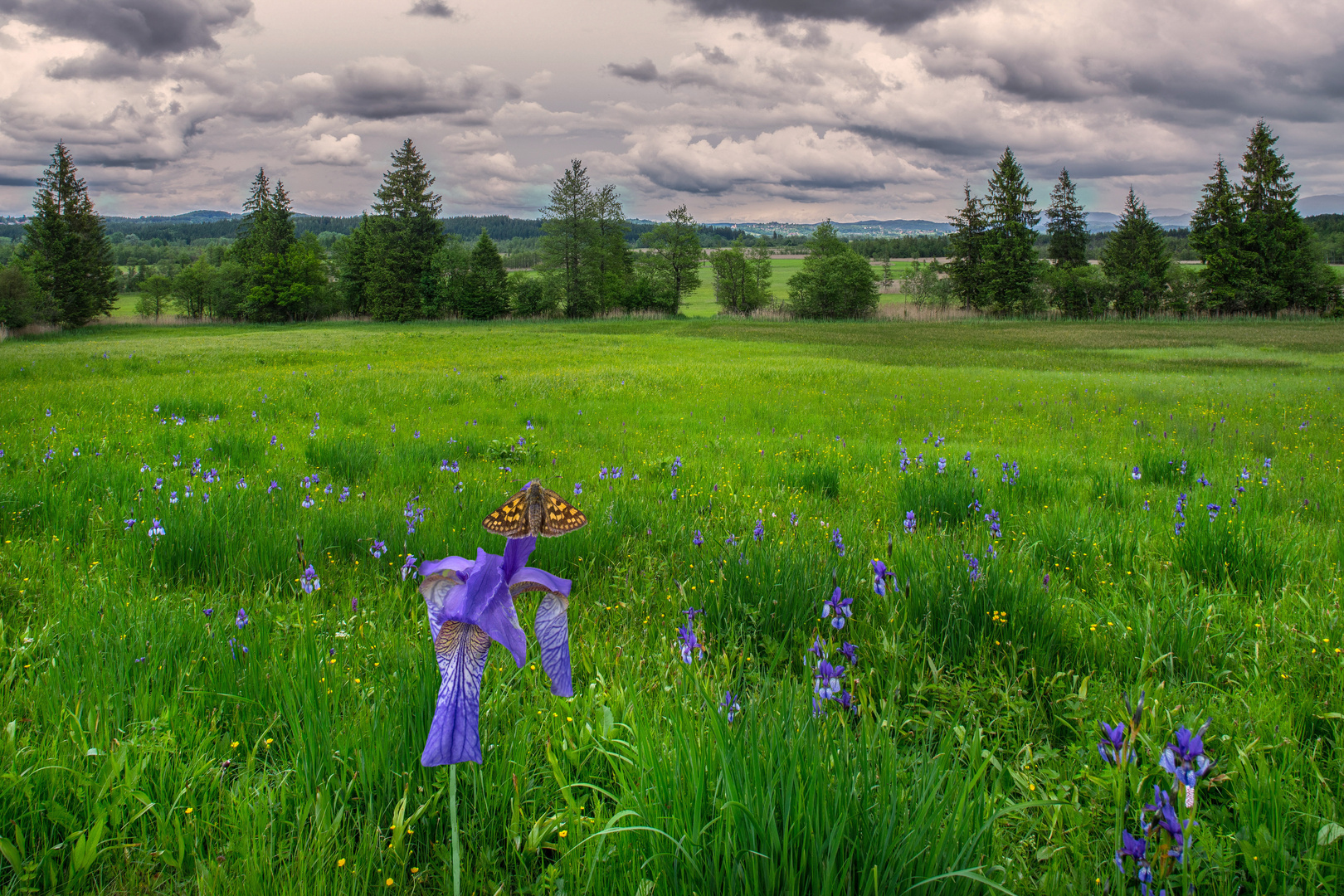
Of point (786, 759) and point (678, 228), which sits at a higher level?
point (678, 228)

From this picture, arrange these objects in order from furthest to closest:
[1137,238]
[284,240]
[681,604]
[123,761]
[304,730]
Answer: [284,240]
[1137,238]
[681,604]
[304,730]
[123,761]

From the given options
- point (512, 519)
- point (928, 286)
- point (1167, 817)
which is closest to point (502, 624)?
point (512, 519)

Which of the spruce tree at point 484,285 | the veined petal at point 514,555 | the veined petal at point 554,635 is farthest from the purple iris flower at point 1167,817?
the spruce tree at point 484,285

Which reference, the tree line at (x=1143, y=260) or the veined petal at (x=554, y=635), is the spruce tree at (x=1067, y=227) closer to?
the tree line at (x=1143, y=260)

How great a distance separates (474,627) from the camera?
3.26ft

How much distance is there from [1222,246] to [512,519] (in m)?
82.6

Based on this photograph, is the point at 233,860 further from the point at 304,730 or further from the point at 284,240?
the point at 284,240

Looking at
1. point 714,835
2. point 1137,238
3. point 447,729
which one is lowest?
point 714,835

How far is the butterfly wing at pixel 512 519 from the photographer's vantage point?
91 centimetres

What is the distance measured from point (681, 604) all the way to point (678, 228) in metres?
84.5

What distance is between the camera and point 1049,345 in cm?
3788

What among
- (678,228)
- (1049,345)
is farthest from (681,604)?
(678,228)

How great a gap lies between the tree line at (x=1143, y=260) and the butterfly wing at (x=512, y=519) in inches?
3169

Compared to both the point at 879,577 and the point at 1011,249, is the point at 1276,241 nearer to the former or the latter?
the point at 1011,249
